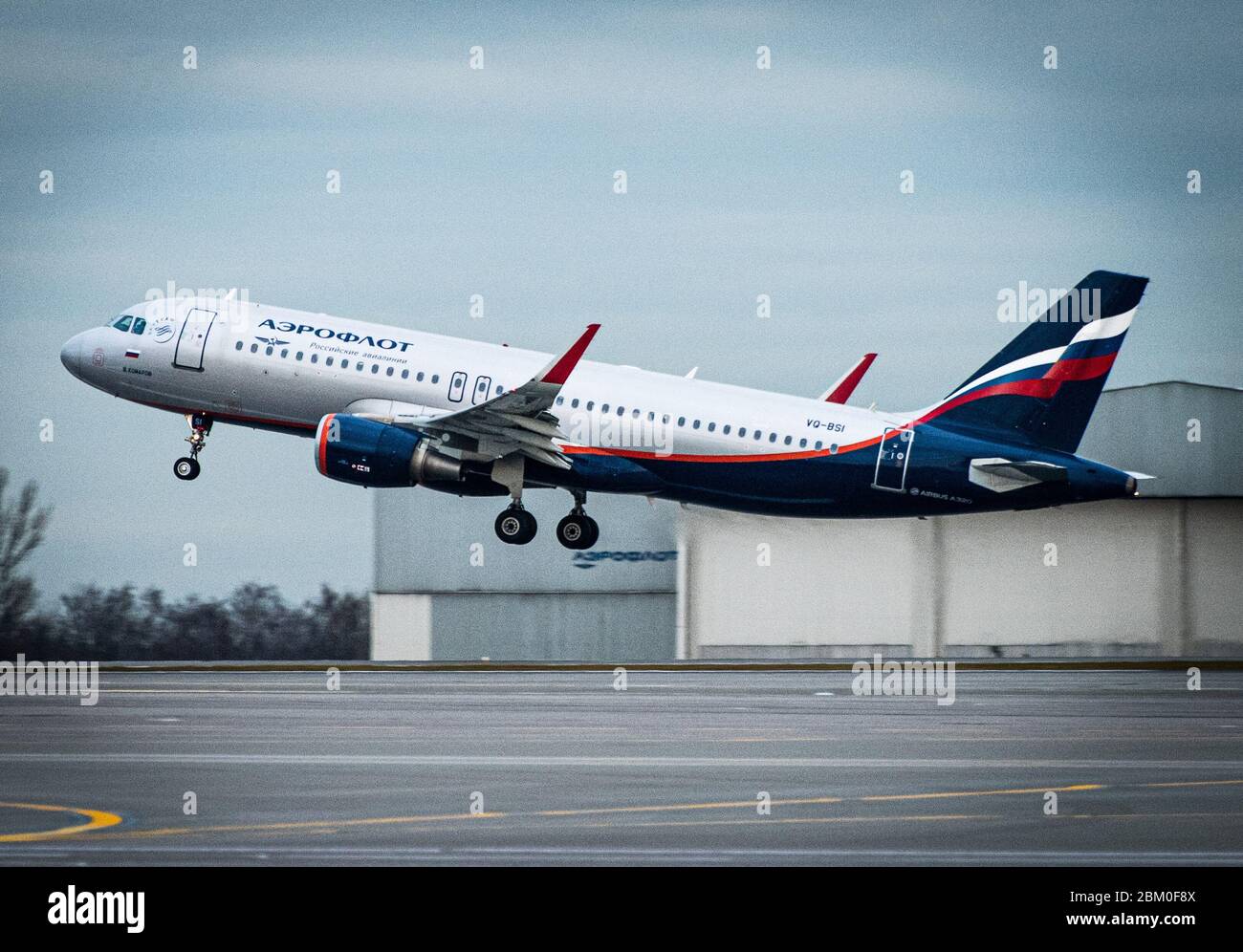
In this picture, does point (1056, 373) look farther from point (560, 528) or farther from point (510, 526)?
point (510, 526)

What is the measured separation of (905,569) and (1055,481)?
921 inches

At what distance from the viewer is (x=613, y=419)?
54281 mm

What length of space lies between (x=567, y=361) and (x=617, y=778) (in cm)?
2381

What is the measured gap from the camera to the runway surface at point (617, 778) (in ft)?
72.0

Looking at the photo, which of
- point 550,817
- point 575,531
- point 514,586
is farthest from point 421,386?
point 550,817

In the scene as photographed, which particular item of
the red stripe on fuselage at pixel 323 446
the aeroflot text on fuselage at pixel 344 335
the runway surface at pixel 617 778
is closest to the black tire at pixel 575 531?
the aeroflot text on fuselage at pixel 344 335

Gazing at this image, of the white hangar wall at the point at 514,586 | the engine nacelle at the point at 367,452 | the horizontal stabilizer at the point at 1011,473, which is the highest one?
the engine nacelle at the point at 367,452

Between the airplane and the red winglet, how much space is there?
9 cm

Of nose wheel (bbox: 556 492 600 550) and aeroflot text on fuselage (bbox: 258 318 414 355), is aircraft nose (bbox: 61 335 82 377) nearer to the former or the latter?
aeroflot text on fuselage (bbox: 258 318 414 355)

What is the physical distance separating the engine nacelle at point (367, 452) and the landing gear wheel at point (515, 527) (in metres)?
3.08

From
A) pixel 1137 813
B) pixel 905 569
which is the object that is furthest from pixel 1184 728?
pixel 905 569

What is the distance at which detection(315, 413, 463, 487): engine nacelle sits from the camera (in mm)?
52344

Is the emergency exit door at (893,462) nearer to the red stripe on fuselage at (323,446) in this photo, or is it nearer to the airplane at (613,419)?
the airplane at (613,419)
